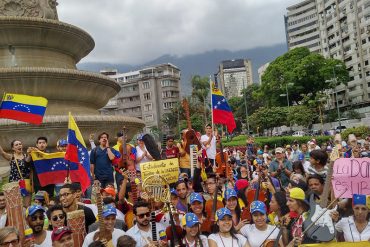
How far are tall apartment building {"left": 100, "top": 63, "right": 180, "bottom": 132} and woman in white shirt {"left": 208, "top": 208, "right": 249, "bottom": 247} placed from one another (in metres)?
91.0

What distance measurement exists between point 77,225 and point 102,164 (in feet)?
11.9

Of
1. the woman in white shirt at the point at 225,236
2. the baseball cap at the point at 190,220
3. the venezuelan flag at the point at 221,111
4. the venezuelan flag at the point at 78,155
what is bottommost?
the woman in white shirt at the point at 225,236

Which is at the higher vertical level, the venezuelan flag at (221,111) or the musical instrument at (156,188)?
the venezuelan flag at (221,111)

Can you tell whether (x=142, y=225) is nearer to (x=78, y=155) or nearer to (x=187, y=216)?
(x=187, y=216)

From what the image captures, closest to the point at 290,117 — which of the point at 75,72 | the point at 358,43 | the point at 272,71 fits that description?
the point at 272,71

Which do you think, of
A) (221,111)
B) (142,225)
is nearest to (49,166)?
(142,225)

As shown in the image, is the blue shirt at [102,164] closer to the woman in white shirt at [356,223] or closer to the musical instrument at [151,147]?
the musical instrument at [151,147]

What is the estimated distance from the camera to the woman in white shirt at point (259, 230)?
5.45 metres

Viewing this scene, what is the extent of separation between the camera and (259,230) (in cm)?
558

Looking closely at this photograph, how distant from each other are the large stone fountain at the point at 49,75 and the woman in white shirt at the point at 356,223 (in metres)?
9.94

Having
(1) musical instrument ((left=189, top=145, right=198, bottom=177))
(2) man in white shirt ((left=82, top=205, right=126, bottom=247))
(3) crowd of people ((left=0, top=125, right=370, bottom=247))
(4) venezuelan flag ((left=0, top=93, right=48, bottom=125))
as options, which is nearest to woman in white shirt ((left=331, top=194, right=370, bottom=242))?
(3) crowd of people ((left=0, top=125, right=370, bottom=247))

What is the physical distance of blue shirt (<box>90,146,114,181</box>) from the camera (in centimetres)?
882

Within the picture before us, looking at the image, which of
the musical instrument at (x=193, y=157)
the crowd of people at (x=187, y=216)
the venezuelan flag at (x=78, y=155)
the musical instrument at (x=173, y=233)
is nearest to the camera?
the crowd of people at (x=187, y=216)

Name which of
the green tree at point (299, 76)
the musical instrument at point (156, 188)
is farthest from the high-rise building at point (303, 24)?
the musical instrument at point (156, 188)
